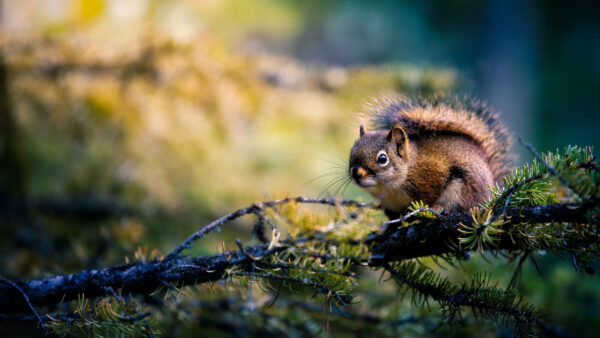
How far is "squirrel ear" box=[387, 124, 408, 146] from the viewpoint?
2.54 feet

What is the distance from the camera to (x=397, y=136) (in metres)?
0.79

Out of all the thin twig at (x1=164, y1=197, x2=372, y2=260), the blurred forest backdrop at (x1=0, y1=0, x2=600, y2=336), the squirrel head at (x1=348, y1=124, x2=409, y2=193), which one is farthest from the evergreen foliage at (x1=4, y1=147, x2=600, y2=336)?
the blurred forest backdrop at (x1=0, y1=0, x2=600, y2=336)

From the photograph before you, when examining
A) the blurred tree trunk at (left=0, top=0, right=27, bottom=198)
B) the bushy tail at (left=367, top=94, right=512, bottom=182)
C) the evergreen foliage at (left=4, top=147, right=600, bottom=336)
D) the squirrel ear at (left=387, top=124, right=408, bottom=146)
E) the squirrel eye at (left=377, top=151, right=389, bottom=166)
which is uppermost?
the blurred tree trunk at (left=0, top=0, right=27, bottom=198)

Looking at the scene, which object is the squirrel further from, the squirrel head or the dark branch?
the dark branch

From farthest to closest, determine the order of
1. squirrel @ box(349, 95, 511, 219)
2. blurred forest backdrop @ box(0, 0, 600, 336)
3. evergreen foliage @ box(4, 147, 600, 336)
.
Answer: blurred forest backdrop @ box(0, 0, 600, 336)
squirrel @ box(349, 95, 511, 219)
evergreen foliage @ box(4, 147, 600, 336)

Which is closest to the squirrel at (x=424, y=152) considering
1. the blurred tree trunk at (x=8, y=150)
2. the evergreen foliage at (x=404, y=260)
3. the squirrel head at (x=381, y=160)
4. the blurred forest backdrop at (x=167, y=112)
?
the squirrel head at (x=381, y=160)

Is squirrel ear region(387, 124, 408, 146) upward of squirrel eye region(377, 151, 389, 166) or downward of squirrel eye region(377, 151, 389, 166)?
upward

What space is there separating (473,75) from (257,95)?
3.08 ft

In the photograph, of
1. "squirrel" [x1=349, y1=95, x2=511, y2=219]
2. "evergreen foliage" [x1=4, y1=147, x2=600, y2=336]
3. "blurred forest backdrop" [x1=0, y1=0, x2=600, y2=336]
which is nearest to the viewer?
"evergreen foliage" [x1=4, y1=147, x2=600, y2=336]

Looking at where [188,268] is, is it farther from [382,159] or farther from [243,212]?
[382,159]

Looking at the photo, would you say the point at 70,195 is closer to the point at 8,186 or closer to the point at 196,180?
the point at 8,186

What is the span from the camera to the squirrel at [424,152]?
772 mm

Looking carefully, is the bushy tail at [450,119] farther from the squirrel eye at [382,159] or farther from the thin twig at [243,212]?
the thin twig at [243,212]

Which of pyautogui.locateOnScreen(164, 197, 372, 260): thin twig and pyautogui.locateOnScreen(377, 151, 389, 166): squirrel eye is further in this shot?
pyautogui.locateOnScreen(377, 151, 389, 166): squirrel eye
